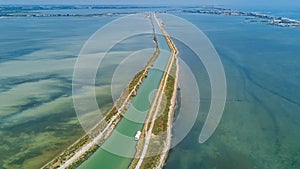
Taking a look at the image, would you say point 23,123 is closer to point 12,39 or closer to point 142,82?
point 142,82

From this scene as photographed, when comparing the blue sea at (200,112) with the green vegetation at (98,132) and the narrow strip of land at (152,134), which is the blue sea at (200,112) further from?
the green vegetation at (98,132)

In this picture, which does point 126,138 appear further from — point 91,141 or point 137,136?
point 91,141

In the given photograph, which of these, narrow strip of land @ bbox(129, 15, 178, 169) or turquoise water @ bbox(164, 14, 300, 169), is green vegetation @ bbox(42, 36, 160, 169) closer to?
narrow strip of land @ bbox(129, 15, 178, 169)

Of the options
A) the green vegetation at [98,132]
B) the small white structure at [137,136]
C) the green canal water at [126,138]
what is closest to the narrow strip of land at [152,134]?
the small white structure at [137,136]

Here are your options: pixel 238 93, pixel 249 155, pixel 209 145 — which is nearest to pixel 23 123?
pixel 209 145

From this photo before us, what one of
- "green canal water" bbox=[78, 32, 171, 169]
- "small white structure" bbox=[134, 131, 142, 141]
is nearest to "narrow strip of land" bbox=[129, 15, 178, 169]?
"small white structure" bbox=[134, 131, 142, 141]
